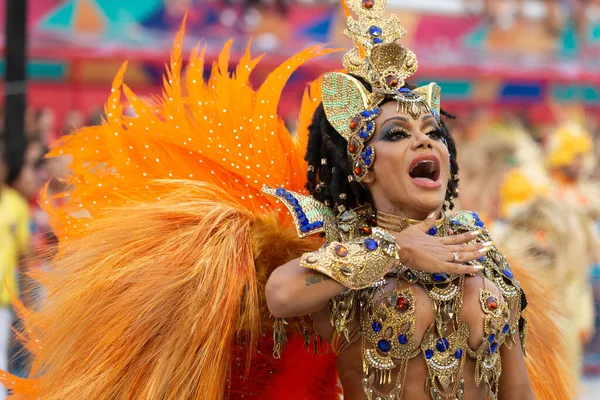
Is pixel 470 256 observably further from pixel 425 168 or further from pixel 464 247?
pixel 425 168

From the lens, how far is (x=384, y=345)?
2717 millimetres

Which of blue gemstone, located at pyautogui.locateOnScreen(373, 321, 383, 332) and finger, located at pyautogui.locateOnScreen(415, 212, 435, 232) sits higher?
finger, located at pyautogui.locateOnScreen(415, 212, 435, 232)

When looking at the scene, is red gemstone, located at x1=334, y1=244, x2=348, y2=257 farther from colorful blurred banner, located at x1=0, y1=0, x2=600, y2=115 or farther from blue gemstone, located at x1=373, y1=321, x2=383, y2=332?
colorful blurred banner, located at x1=0, y1=0, x2=600, y2=115

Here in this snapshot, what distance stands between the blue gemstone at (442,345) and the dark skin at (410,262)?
6cm

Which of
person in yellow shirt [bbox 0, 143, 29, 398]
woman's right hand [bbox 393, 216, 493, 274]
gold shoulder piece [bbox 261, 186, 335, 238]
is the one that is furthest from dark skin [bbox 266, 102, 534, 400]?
person in yellow shirt [bbox 0, 143, 29, 398]

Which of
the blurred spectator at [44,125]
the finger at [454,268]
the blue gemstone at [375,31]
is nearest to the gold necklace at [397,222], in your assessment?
the finger at [454,268]

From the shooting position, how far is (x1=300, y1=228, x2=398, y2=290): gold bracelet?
256 cm

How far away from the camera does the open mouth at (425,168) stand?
2.77 meters

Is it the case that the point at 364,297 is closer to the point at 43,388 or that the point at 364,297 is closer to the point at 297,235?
the point at 297,235

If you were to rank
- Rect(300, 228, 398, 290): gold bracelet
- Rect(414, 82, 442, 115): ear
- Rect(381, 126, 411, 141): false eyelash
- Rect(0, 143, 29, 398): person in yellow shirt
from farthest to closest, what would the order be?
Rect(0, 143, 29, 398): person in yellow shirt < Rect(414, 82, 442, 115): ear < Rect(381, 126, 411, 141): false eyelash < Rect(300, 228, 398, 290): gold bracelet

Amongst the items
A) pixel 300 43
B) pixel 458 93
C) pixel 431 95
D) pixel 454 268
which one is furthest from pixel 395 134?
pixel 458 93

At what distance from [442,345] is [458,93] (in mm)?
12500

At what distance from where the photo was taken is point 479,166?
35.4ft

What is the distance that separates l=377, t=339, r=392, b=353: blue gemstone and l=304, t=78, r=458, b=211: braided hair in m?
0.46
